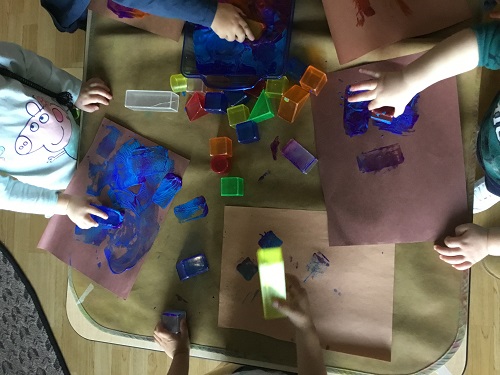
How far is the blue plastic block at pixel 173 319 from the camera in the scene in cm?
72

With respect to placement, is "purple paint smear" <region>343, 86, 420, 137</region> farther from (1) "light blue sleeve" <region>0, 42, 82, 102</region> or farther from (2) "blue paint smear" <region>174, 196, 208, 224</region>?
(1) "light blue sleeve" <region>0, 42, 82, 102</region>

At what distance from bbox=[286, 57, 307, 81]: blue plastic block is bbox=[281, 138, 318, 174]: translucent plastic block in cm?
10

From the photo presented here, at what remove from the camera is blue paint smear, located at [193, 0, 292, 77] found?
0.71 meters

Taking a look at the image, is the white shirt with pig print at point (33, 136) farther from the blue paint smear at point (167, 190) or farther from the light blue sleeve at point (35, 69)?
the blue paint smear at point (167, 190)

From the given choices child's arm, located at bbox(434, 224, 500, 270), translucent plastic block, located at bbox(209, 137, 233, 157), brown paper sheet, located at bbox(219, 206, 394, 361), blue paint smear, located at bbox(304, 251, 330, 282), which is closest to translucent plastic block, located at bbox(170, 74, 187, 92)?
translucent plastic block, located at bbox(209, 137, 233, 157)

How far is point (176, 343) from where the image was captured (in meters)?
0.71

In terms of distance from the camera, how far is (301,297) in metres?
0.67

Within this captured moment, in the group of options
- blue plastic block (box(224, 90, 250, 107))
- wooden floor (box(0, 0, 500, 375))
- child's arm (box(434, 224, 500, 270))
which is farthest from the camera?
wooden floor (box(0, 0, 500, 375))

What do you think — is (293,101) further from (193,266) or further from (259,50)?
(193,266)

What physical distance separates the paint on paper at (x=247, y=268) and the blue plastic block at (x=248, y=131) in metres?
0.19

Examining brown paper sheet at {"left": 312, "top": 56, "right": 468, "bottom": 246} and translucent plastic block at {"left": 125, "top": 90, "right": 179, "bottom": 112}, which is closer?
brown paper sheet at {"left": 312, "top": 56, "right": 468, "bottom": 246}

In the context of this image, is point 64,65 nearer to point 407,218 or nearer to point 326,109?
point 326,109

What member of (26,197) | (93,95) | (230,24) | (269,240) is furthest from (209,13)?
(26,197)

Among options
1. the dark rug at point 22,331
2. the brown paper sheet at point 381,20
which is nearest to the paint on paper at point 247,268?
the brown paper sheet at point 381,20
